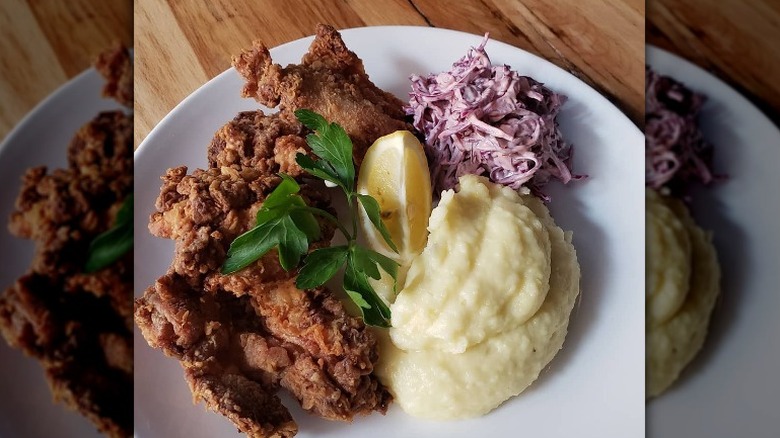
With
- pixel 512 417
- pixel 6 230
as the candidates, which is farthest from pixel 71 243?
pixel 512 417

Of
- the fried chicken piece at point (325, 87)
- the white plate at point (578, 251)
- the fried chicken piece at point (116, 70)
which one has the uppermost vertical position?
the fried chicken piece at point (116, 70)

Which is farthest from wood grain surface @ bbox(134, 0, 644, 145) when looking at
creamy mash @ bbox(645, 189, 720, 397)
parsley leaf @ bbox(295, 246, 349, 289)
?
parsley leaf @ bbox(295, 246, 349, 289)

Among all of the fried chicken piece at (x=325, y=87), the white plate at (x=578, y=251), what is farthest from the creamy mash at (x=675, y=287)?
the fried chicken piece at (x=325, y=87)

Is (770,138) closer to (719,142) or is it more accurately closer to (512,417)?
(719,142)

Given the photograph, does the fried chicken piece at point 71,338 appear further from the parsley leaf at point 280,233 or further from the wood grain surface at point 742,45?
the wood grain surface at point 742,45

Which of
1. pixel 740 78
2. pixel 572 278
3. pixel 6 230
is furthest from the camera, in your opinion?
pixel 572 278

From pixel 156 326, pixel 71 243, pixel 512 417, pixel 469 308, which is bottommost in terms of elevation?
pixel 512 417

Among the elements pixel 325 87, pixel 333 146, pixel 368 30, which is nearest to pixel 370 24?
pixel 368 30
